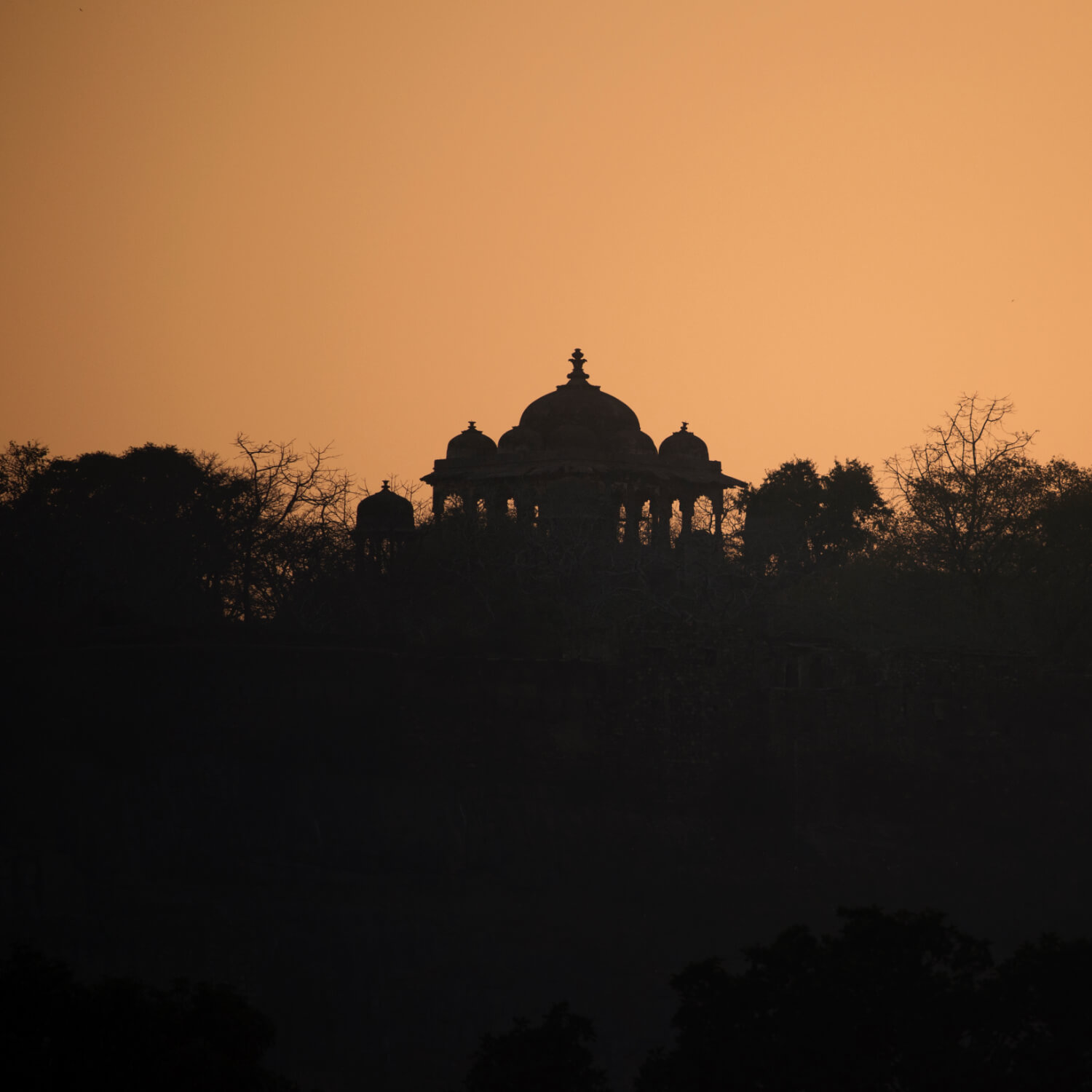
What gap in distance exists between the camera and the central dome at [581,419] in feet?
129

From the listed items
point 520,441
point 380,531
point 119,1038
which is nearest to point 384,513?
point 380,531

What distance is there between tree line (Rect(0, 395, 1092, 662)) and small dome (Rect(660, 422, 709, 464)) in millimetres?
3164

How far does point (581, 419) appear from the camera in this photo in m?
40.1

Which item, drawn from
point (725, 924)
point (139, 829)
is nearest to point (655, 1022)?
point (725, 924)

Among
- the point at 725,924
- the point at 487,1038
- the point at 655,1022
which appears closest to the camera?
the point at 487,1038

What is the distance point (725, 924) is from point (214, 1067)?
12420mm

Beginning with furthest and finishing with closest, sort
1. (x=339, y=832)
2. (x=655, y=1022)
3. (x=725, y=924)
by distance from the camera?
(x=339, y=832) → (x=725, y=924) → (x=655, y=1022)

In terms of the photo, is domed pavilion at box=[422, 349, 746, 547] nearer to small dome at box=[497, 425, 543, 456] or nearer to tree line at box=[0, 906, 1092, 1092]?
small dome at box=[497, 425, 543, 456]

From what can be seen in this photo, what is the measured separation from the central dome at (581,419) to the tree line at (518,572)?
12.3ft

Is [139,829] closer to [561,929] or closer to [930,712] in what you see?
[561,929]

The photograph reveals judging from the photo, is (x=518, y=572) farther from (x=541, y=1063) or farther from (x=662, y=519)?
(x=541, y=1063)

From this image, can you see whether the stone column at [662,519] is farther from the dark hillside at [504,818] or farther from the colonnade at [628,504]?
the dark hillside at [504,818]

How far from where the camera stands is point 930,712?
960 inches

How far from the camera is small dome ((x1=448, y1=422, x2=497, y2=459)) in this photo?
4078cm
